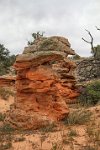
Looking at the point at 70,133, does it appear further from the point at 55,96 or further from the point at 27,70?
the point at 27,70

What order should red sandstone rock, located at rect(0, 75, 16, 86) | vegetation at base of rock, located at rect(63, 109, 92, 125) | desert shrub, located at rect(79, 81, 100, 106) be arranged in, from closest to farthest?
vegetation at base of rock, located at rect(63, 109, 92, 125) → desert shrub, located at rect(79, 81, 100, 106) → red sandstone rock, located at rect(0, 75, 16, 86)

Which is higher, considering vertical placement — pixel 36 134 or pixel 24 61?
pixel 24 61

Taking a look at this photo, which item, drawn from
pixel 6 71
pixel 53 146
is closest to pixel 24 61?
pixel 53 146

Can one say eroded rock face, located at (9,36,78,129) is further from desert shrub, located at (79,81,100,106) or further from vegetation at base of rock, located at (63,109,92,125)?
desert shrub, located at (79,81,100,106)

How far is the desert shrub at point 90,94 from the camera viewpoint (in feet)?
56.3

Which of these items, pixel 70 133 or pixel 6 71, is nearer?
pixel 70 133

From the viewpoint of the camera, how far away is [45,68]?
41.6ft

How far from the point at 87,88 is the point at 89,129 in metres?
7.49

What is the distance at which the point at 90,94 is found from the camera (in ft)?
58.0

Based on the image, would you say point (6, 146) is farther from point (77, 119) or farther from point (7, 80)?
point (7, 80)

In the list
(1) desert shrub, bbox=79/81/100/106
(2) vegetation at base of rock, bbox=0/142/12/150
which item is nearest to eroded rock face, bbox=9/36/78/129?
(2) vegetation at base of rock, bbox=0/142/12/150

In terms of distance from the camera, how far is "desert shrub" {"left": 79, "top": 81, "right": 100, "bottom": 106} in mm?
17156

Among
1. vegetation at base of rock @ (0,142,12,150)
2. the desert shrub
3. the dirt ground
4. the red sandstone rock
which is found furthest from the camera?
the red sandstone rock

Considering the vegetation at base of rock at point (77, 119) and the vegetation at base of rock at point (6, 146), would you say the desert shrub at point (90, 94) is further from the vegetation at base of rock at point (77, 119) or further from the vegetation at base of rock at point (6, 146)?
the vegetation at base of rock at point (6, 146)
